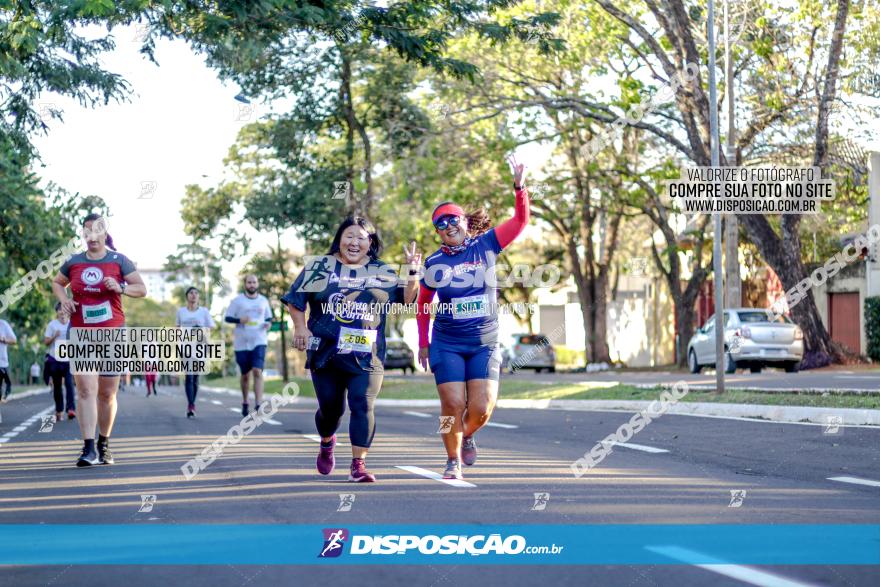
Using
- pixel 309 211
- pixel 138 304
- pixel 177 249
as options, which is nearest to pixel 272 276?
pixel 177 249

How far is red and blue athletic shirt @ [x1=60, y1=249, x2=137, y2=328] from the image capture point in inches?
424

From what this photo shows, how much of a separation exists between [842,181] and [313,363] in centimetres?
2990

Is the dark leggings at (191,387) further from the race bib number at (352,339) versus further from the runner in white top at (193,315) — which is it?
the race bib number at (352,339)

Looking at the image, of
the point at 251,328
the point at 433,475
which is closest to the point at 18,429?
the point at 251,328

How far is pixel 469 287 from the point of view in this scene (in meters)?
8.94

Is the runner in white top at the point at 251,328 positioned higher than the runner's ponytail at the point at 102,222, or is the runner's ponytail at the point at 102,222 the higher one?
the runner's ponytail at the point at 102,222

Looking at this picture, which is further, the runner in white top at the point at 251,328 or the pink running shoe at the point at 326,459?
the runner in white top at the point at 251,328

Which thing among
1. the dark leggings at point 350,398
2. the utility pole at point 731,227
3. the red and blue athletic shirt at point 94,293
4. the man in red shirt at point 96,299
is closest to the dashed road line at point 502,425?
the man in red shirt at point 96,299

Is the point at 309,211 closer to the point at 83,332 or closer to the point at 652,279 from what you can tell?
the point at 83,332

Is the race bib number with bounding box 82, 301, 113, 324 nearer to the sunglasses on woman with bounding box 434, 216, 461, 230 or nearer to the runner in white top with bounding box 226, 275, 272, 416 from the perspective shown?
the sunglasses on woman with bounding box 434, 216, 461, 230

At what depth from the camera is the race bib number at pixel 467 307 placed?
8.93m

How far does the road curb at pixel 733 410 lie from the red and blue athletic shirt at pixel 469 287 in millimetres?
6669

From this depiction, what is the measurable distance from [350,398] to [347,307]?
2.20 feet

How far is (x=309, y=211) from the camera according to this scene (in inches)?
1261
